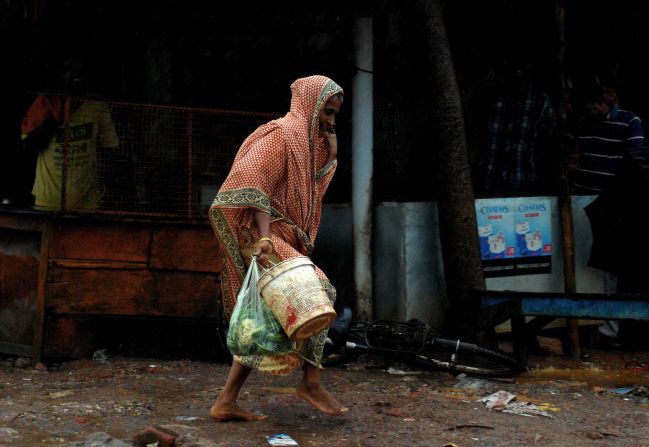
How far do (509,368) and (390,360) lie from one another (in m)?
0.84

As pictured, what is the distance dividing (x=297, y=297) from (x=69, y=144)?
10.5 ft

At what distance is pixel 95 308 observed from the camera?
6.62m

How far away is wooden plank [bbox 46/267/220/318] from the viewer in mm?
6566

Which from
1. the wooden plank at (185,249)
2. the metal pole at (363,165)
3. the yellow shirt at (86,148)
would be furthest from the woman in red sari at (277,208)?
the metal pole at (363,165)

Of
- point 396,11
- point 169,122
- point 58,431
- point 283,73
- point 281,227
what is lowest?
point 58,431

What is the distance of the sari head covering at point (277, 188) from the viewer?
15.2ft

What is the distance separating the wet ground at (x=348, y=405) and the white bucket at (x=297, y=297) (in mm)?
642

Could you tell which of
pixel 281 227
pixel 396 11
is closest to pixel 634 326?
pixel 396 11

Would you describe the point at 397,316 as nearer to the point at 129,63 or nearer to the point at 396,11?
the point at 396,11

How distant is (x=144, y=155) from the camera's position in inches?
263

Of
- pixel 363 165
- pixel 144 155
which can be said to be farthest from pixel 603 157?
pixel 144 155

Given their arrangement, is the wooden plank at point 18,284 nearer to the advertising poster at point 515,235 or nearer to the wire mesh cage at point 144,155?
the wire mesh cage at point 144,155

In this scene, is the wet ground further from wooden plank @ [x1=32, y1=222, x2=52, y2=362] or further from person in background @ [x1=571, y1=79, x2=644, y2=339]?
person in background @ [x1=571, y1=79, x2=644, y2=339]

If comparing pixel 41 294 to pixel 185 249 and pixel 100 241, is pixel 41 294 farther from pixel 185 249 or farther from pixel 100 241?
pixel 185 249
